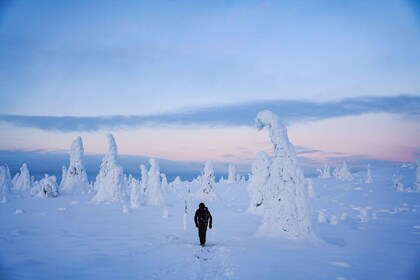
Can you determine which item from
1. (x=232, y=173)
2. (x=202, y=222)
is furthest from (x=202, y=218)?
(x=232, y=173)

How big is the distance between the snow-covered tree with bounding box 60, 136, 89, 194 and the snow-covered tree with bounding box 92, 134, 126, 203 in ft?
37.8

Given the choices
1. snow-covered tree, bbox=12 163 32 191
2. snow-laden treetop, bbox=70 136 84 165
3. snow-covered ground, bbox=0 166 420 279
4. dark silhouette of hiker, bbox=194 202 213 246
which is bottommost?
snow-covered tree, bbox=12 163 32 191

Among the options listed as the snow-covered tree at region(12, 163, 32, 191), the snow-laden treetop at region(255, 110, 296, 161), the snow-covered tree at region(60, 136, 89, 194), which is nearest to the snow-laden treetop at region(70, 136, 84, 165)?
the snow-covered tree at region(60, 136, 89, 194)

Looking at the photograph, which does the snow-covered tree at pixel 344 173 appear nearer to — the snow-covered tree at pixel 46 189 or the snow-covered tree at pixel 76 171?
the snow-covered tree at pixel 76 171

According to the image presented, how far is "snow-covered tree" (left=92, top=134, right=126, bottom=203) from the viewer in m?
46.1

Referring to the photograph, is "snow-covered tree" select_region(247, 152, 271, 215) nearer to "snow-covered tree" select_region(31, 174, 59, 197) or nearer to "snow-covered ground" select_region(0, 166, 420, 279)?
"snow-covered ground" select_region(0, 166, 420, 279)

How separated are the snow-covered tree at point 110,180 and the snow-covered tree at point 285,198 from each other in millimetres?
32739

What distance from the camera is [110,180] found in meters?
46.6

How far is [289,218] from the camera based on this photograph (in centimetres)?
1727

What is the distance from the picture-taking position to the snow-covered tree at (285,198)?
56.3ft

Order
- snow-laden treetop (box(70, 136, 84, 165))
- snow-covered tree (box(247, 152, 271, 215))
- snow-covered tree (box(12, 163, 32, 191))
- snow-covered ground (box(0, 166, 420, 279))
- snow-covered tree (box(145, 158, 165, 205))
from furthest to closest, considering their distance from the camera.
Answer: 1. snow-covered tree (box(12, 163, 32, 191))
2. snow-laden treetop (box(70, 136, 84, 165))
3. snow-covered tree (box(145, 158, 165, 205))
4. snow-covered tree (box(247, 152, 271, 215))
5. snow-covered ground (box(0, 166, 420, 279))

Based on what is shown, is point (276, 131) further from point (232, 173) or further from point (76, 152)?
point (232, 173)

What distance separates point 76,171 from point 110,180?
14.9m

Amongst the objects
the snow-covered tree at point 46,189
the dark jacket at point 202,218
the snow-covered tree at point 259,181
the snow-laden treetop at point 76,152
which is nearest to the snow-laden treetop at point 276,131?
the dark jacket at point 202,218
